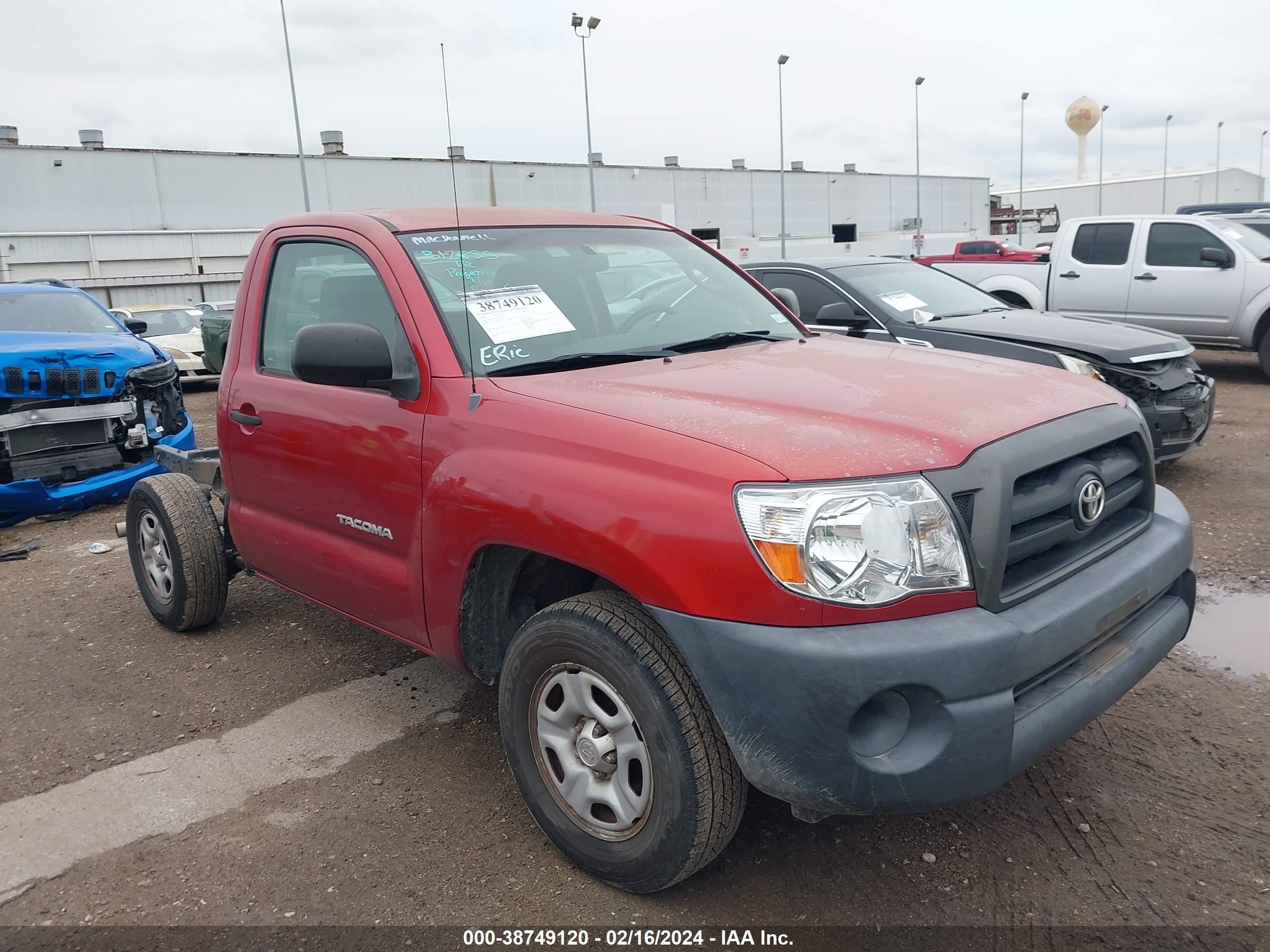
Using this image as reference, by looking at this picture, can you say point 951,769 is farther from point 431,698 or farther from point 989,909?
point 431,698

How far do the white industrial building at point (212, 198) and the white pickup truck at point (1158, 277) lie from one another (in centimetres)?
1826

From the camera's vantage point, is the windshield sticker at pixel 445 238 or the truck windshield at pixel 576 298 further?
the windshield sticker at pixel 445 238

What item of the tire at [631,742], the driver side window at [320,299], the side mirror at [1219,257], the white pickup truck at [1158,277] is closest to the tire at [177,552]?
the driver side window at [320,299]

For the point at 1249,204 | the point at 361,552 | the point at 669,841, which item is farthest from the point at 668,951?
the point at 1249,204

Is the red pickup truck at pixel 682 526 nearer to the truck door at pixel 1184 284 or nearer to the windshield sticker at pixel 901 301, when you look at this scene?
the windshield sticker at pixel 901 301

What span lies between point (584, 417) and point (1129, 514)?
163cm

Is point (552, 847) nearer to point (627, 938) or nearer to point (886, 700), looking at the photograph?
point (627, 938)

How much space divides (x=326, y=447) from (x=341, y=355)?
57cm

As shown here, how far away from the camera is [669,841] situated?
2.39m

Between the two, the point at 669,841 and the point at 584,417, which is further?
→ the point at 584,417

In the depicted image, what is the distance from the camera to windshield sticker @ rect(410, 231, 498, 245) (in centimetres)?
329

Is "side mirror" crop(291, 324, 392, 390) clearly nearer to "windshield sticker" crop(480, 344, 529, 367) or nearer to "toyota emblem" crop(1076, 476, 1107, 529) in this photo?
"windshield sticker" crop(480, 344, 529, 367)

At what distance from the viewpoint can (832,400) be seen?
8.59ft

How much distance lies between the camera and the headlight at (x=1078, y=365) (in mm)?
5961
